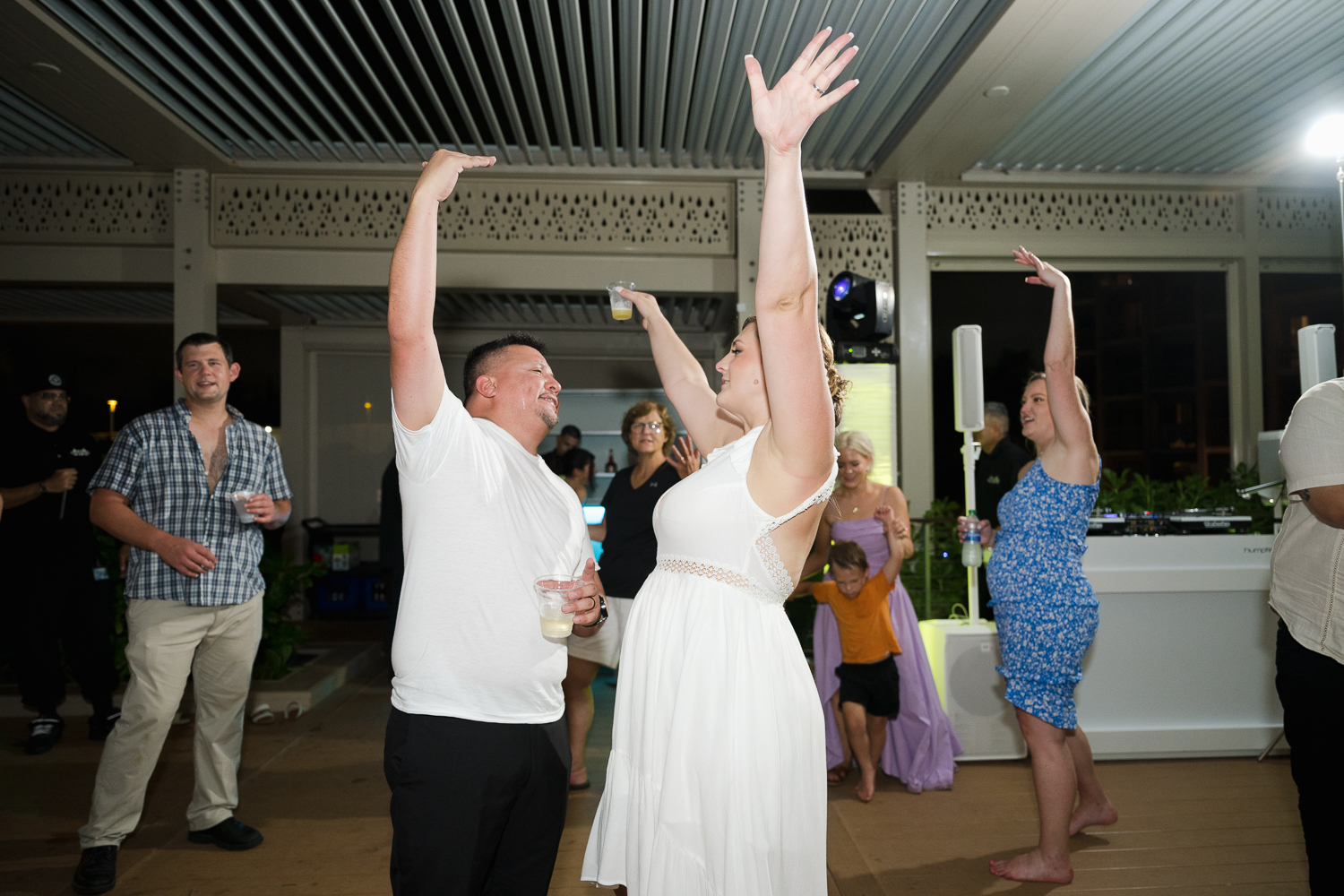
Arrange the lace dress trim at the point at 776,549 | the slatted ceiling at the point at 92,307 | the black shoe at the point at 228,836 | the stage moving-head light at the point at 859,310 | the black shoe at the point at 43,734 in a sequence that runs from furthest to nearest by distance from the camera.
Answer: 1. the slatted ceiling at the point at 92,307
2. the stage moving-head light at the point at 859,310
3. the black shoe at the point at 43,734
4. the black shoe at the point at 228,836
5. the lace dress trim at the point at 776,549

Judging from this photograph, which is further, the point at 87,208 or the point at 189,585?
the point at 87,208

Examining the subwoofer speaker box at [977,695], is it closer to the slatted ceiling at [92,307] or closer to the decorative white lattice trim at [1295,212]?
the decorative white lattice trim at [1295,212]

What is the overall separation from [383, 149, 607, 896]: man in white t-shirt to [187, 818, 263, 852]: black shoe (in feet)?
6.04

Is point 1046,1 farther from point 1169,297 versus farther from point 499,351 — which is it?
point 1169,297

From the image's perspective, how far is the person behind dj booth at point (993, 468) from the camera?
215 inches

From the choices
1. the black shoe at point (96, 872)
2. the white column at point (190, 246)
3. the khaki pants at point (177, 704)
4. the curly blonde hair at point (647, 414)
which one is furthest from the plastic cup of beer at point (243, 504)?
the white column at point (190, 246)

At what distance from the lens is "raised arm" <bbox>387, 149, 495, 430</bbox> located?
1505 millimetres

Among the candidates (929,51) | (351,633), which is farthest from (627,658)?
(351,633)

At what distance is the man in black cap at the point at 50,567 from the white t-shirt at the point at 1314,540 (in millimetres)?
5016

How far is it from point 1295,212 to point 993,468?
3.90 m

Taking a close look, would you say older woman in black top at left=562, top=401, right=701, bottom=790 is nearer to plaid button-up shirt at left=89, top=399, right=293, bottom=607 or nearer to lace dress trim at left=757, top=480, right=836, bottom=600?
plaid button-up shirt at left=89, top=399, right=293, bottom=607

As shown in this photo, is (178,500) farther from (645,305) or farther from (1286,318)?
(1286,318)

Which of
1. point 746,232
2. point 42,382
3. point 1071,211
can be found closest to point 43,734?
point 42,382

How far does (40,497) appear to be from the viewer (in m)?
4.43
